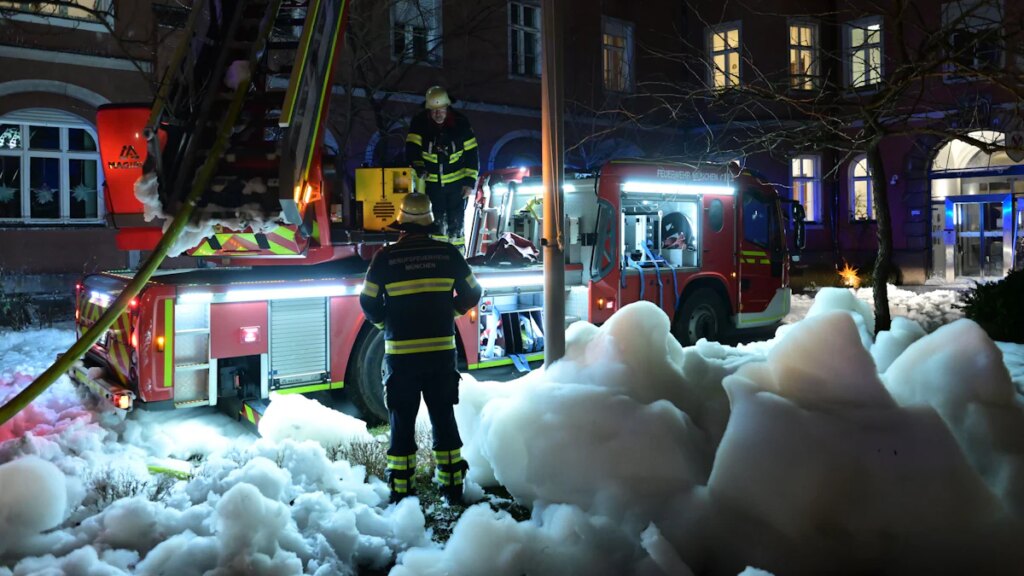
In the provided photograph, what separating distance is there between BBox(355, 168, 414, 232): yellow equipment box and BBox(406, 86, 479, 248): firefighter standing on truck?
438 mm

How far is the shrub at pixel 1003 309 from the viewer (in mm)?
8969

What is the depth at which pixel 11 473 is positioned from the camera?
392 cm

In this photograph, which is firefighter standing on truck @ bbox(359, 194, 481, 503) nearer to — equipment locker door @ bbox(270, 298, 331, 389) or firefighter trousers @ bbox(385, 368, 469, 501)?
firefighter trousers @ bbox(385, 368, 469, 501)

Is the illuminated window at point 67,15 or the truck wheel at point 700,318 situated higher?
the illuminated window at point 67,15

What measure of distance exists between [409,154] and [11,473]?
4110 mm

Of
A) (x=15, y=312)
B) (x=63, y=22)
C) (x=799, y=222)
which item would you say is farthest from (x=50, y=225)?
(x=799, y=222)

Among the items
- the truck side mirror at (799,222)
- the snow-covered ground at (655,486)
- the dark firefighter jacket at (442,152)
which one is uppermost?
the dark firefighter jacket at (442,152)

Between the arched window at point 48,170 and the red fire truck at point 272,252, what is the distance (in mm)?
8701

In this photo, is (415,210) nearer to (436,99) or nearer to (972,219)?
(436,99)

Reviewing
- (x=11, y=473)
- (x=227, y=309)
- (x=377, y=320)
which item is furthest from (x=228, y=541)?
(x=227, y=309)

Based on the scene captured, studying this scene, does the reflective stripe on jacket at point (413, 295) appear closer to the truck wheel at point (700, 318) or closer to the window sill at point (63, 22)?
the truck wheel at point (700, 318)

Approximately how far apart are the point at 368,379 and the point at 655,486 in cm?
325

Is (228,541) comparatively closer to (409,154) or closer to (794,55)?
(409,154)

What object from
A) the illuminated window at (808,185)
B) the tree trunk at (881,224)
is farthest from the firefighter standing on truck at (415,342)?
the illuminated window at (808,185)
